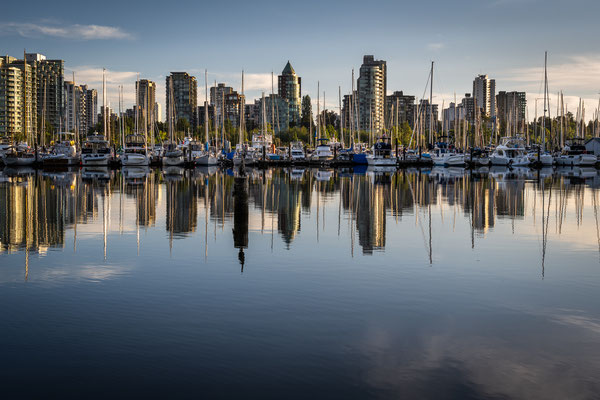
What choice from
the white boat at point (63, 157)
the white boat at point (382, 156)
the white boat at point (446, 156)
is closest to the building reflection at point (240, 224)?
the white boat at point (382, 156)

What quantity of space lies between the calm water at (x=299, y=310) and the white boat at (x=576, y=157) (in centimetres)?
10485

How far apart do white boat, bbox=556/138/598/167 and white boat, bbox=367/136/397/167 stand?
127 ft

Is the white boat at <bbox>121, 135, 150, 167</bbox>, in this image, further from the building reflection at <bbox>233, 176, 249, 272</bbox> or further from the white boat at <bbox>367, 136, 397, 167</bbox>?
the building reflection at <bbox>233, 176, 249, 272</bbox>

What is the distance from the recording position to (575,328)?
40.4 ft

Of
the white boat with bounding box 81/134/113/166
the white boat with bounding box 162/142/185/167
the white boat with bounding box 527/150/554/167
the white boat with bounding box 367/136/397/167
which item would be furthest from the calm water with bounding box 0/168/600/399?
the white boat with bounding box 527/150/554/167

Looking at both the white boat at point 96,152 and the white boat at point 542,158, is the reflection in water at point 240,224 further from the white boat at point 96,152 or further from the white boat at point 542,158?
the white boat at point 542,158

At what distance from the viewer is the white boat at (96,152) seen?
112688mm

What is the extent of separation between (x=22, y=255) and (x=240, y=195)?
26.9 m

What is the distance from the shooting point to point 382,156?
119750 millimetres

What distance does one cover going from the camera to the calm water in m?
9.47

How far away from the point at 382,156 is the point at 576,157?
41416mm

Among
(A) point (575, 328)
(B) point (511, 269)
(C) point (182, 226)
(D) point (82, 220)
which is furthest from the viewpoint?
(D) point (82, 220)

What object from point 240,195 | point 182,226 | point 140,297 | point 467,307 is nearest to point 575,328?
point 467,307

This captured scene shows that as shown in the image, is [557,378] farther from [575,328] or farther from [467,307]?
[467,307]
